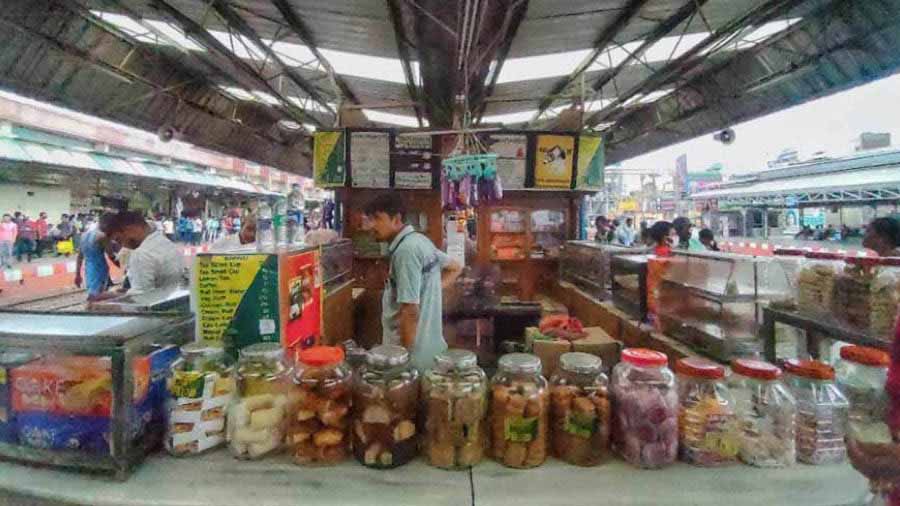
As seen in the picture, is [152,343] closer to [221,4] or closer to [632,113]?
[221,4]

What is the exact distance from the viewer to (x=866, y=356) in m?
1.43

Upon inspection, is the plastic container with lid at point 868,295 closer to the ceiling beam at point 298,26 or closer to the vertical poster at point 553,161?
the vertical poster at point 553,161

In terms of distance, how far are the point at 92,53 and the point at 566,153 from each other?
5290mm

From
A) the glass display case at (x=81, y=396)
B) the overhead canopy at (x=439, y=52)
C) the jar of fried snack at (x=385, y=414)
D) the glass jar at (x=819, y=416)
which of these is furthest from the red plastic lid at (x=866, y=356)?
the overhead canopy at (x=439, y=52)

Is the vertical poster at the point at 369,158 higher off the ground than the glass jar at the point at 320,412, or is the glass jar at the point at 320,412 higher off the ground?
the vertical poster at the point at 369,158

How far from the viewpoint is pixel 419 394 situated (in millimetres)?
1385

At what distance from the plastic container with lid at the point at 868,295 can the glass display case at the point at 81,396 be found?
7.89 ft

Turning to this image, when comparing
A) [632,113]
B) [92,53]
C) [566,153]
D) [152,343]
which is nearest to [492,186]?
[566,153]

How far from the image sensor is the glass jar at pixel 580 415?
4.39 ft

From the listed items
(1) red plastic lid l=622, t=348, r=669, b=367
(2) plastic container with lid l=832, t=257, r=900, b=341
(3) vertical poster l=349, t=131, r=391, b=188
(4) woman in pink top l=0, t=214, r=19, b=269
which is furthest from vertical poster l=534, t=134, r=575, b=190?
(4) woman in pink top l=0, t=214, r=19, b=269

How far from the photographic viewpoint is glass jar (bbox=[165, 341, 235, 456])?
53.8 inches

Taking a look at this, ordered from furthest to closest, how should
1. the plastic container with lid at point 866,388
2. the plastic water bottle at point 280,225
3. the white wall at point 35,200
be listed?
1. the white wall at point 35,200
2. the plastic water bottle at point 280,225
3. the plastic container with lid at point 866,388

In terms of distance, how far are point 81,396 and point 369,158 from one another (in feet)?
14.8

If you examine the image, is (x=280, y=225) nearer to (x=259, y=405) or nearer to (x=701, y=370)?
(x=259, y=405)
